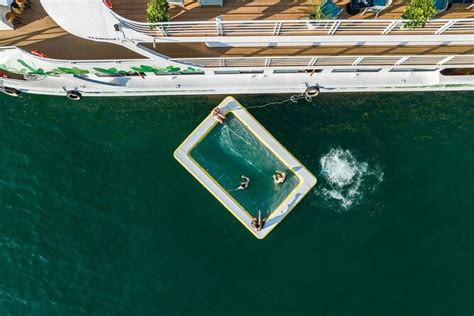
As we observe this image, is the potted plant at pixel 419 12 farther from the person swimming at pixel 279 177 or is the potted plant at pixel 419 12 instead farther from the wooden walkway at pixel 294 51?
the person swimming at pixel 279 177

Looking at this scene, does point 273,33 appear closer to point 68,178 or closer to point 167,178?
point 167,178

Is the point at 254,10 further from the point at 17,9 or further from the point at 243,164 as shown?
the point at 17,9

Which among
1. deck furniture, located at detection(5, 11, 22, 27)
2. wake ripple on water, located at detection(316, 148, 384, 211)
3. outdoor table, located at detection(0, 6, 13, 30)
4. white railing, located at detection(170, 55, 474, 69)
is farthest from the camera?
wake ripple on water, located at detection(316, 148, 384, 211)

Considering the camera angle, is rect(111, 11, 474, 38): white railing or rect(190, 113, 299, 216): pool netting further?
rect(190, 113, 299, 216): pool netting

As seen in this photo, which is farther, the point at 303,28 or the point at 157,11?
the point at 303,28

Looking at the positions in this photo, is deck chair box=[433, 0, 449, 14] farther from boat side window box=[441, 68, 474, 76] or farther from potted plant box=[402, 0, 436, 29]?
boat side window box=[441, 68, 474, 76]

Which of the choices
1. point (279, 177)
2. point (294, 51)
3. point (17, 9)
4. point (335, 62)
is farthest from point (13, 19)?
point (335, 62)

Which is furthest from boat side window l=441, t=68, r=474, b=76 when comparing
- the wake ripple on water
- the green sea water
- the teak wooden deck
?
the wake ripple on water
